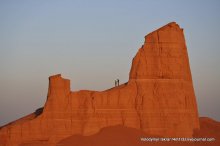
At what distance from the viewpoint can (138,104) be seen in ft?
227

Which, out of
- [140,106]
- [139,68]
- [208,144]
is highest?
[139,68]

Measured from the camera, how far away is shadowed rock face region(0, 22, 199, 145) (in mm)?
66375

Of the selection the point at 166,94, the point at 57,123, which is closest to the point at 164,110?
the point at 166,94

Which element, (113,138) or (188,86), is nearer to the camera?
(113,138)

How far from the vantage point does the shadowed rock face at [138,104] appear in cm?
6638

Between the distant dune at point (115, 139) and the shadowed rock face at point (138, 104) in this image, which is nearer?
the distant dune at point (115, 139)

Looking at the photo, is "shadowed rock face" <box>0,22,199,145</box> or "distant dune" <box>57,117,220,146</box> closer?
"distant dune" <box>57,117,220,146</box>

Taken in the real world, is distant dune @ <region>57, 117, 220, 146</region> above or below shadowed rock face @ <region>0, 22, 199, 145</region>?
below

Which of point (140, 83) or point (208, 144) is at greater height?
point (140, 83)

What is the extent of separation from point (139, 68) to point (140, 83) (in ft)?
5.62

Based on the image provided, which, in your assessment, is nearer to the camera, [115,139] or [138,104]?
[115,139]

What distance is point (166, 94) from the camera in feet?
230

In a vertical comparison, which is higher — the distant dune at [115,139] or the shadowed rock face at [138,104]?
the shadowed rock face at [138,104]

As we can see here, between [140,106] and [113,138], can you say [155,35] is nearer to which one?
[140,106]
